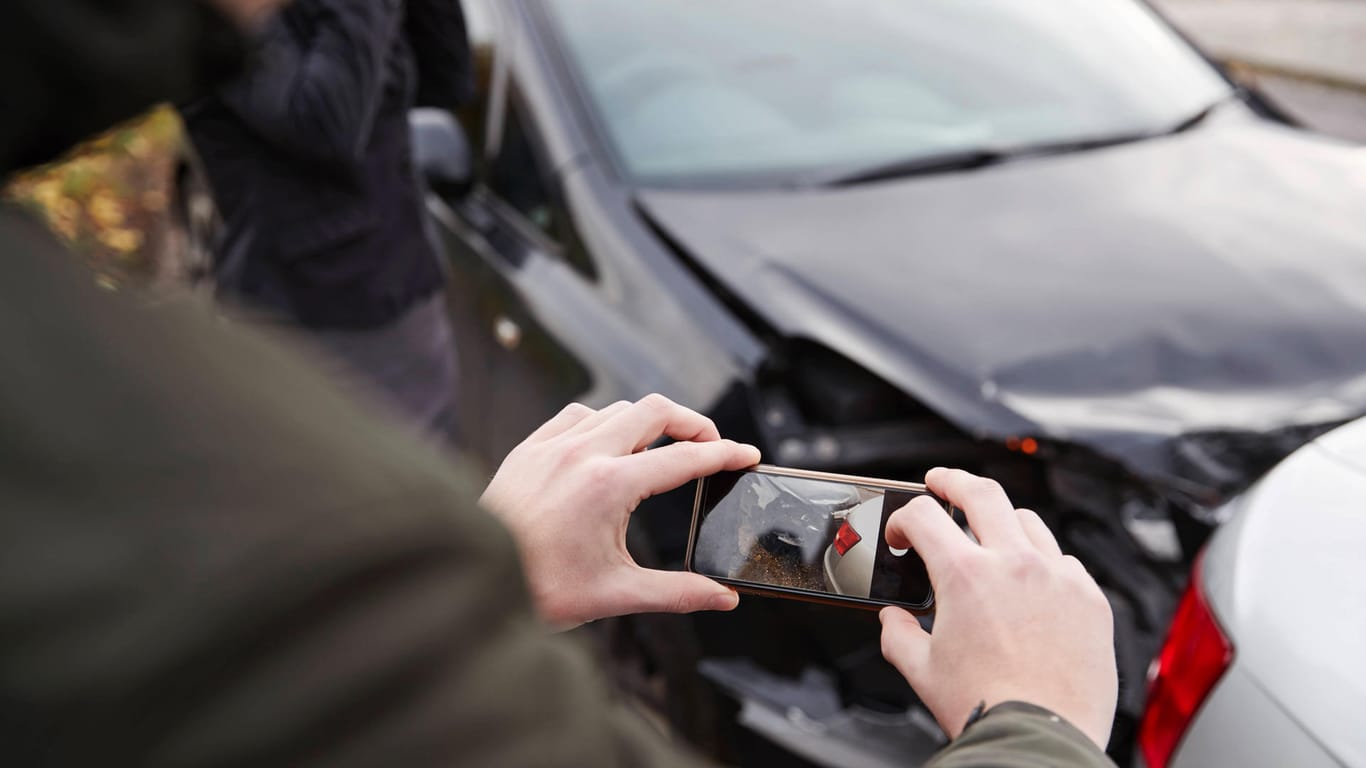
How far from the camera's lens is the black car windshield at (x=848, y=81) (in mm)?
2371

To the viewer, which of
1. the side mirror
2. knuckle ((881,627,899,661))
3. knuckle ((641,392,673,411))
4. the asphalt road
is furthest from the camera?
the asphalt road

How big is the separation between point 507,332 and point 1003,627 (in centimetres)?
171

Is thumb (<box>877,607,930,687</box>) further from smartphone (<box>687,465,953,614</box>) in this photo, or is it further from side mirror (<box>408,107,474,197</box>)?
side mirror (<box>408,107,474,197</box>)

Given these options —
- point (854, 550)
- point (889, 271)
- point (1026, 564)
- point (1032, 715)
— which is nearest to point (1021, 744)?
point (1032, 715)

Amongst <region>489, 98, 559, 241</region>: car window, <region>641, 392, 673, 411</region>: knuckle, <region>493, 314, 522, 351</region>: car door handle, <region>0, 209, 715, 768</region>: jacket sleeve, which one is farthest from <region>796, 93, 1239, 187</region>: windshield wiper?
<region>0, 209, 715, 768</region>: jacket sleeve

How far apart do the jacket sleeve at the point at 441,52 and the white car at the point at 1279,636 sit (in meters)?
1.69

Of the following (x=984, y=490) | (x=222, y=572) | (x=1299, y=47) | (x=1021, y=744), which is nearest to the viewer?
(x=222, y=572)

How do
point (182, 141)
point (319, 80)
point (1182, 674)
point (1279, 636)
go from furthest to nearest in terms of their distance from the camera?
point (182, 141) → point (319, 80) → point (1182, 674) → point (1279, 636)

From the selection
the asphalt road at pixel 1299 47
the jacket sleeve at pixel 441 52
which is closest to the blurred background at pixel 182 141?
the asphalt road at pixel 1299 47

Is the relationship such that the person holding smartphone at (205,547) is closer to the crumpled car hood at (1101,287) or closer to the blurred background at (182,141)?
the crumpled car hood at (1101,287)

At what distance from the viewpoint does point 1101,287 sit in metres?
1.86

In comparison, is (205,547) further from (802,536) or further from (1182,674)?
(1182,674)

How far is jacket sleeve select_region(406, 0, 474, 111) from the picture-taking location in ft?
7.20

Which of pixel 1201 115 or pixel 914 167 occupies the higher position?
pixel 914 167
